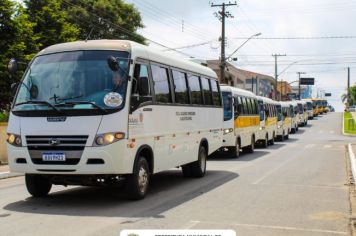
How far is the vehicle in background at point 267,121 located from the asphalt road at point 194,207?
48.5ft

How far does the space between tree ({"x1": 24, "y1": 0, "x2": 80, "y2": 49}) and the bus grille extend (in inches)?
1098

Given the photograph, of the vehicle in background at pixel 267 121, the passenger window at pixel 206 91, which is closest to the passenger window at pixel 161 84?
the passenger window at pixel 206 91

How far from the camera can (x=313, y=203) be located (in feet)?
35.1

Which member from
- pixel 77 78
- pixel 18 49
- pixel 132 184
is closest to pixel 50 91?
pixel 77 78

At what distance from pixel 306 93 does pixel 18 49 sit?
172 m

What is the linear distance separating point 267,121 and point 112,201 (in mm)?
22703

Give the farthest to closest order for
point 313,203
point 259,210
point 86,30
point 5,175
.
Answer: point 86,30
point 5,175
point 313,203
point 259,210

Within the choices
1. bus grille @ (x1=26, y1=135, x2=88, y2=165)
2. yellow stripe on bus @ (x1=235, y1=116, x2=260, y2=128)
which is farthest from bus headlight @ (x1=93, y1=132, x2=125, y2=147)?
yellow stripe on bus @ (x1=235, y1=116, x2=260, y2=128)

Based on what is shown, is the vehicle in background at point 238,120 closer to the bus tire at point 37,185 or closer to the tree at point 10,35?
the tree at point 10,35

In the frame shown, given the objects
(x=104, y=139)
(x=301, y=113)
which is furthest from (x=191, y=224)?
(x=301, y=113)

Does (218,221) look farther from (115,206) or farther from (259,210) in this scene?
(115,206)

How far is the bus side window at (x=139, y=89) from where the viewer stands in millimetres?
9953

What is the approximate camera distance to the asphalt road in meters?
8.03

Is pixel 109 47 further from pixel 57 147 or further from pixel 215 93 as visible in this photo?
pixel 215 93
